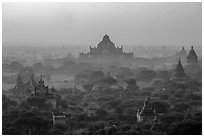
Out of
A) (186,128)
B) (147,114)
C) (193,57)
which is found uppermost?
(193,57)

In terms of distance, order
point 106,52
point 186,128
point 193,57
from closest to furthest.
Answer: point 186,128
point 193,57
point 106,52

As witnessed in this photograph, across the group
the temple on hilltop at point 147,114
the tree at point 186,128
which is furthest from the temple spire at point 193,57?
the tree at point 186,128

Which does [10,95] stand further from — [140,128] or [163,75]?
[163,75]

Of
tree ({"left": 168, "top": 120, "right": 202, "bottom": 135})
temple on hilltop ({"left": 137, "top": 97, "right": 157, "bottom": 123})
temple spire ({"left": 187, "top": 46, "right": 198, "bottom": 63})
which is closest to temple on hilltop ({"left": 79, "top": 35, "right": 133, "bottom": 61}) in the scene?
temple spire ({"left": 187, "top": 46, "right": 198, "bottom": 63})

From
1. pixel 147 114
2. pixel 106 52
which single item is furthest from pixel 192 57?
pixel 147 114

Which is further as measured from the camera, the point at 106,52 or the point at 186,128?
the point at 106,52

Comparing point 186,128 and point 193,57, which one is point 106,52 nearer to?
point 193,57

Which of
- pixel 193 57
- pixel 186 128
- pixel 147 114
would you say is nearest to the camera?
pixel 186 128

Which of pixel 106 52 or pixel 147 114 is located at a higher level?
pixel 106 52
